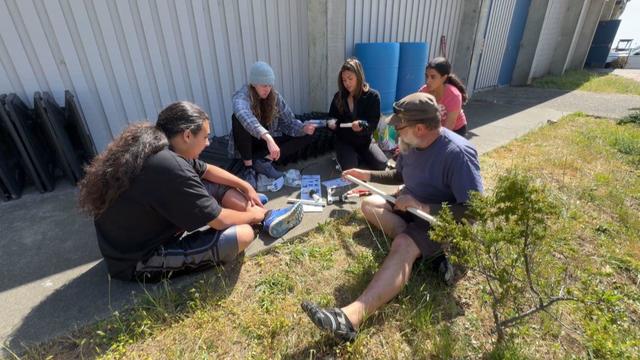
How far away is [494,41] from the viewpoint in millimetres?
8773

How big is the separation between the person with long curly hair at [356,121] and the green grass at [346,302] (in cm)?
107

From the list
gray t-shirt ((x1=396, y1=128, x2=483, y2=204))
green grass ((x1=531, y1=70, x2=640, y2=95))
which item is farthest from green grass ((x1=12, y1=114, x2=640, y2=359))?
green grass ((x1=531, y1=70, x2=640, y2=95))

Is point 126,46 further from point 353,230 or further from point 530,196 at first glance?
point 530,196

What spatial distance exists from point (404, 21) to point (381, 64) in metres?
1.84

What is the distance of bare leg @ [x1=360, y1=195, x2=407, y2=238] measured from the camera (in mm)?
2377

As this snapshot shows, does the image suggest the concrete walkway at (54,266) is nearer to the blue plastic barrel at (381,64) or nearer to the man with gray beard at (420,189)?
the man with gray beard at (420,189)

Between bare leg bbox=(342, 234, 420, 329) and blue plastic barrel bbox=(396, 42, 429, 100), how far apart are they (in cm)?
365

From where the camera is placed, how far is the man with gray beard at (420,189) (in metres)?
1.76

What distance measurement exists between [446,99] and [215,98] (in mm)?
2908

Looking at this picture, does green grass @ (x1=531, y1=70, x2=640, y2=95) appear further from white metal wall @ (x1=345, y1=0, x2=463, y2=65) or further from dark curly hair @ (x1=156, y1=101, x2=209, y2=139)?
dark curly hair @ (x1=156, y1=101, x2=209, y2=139)

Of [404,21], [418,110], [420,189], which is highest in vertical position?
[404,21]

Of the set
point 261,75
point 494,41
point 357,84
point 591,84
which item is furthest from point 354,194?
point 591,84

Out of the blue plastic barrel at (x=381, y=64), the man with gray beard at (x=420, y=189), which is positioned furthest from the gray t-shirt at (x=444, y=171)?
the blue plastic barrel at (x=381, y=64)

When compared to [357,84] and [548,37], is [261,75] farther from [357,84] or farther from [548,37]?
[548,37]
